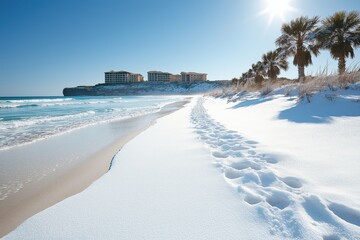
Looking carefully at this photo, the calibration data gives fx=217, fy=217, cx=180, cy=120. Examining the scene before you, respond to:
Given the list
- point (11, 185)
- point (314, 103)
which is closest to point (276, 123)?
point (314, 103)

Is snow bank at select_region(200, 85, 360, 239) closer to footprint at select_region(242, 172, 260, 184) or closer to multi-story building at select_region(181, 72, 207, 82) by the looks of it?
footprint at select_region(242, 172, 260, 184)

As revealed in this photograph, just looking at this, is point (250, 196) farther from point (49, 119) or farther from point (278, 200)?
point (49, 119)

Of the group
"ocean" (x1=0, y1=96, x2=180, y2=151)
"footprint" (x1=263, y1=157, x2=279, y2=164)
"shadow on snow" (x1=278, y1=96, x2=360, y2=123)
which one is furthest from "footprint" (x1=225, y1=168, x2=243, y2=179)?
"ocean" (x1=0, y1=96, x2=180, y2=151)

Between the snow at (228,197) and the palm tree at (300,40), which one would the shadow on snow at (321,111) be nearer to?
the snow at (228,197)

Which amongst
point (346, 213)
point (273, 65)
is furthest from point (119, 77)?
point (346, 213)

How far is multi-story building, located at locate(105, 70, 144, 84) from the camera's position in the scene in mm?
138025

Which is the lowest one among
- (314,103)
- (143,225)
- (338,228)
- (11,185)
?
(11,185)

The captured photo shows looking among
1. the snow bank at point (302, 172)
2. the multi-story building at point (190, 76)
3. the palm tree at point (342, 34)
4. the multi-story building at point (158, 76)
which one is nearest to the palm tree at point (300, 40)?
the palm tree at point (342, 34)

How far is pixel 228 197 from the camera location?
182cm

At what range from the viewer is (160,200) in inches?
74.3

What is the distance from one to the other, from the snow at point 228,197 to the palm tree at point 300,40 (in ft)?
62.1

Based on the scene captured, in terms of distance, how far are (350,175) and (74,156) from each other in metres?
4.27

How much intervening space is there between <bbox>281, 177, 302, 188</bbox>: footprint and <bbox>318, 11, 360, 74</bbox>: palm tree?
17297 mm

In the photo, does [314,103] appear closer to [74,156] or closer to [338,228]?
[338,228]
